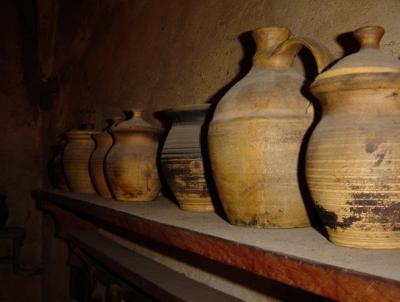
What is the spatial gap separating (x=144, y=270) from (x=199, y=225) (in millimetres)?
745

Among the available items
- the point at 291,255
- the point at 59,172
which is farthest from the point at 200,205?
the point at 59,172

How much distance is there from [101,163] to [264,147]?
106cm

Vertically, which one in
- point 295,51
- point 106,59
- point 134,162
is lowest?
point 134,162

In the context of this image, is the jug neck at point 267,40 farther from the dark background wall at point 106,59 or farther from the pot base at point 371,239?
the pot base at point 371,239

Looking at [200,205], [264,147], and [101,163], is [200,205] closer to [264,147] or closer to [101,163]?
[264,147]

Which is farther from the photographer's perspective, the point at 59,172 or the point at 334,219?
the point at 59,172

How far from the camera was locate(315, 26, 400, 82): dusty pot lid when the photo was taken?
685 mm

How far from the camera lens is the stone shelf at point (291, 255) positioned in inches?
21.1

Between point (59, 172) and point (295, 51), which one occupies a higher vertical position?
point (295, 51)

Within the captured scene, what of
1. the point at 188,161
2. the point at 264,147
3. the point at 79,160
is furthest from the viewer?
the point at 79,160

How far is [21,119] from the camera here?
11.9 ft

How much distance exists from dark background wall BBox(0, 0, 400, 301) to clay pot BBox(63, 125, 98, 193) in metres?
0.29

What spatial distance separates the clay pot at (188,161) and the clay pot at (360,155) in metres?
0.50

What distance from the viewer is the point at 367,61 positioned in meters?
0.70
